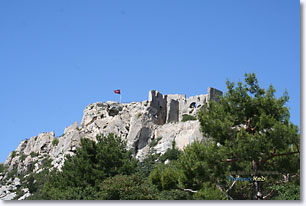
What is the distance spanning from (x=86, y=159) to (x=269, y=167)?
13851mm

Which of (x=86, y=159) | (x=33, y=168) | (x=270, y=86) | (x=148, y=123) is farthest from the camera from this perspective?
(x=33, y=168)

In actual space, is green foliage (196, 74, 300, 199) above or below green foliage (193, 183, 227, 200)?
above

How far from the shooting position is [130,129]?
46.6 meters

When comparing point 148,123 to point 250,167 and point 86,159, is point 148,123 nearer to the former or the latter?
point 86,159

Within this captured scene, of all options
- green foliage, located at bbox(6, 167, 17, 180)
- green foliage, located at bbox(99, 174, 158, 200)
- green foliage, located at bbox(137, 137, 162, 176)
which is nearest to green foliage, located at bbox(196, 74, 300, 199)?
green foliage, located at bbox(99, 174, 158, 200)

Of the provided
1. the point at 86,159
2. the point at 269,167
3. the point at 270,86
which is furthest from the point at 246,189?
the point at 86,159

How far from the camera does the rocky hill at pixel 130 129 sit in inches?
1757

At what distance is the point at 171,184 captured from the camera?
19812 millimetres

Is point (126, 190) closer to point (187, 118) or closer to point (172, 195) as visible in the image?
point (172, 195)

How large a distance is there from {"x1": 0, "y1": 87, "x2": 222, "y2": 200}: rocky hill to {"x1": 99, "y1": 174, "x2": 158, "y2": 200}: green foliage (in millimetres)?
18006

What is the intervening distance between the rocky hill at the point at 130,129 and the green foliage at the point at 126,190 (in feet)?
59.1

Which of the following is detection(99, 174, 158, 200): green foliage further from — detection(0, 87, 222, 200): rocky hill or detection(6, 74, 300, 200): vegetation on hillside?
detection(0, 87, 222, 200): rocky hill

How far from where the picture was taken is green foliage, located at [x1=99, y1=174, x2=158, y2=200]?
829 inches

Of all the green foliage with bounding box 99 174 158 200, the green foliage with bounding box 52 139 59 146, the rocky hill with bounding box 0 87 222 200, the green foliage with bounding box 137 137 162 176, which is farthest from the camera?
the green foliage with bounding box 52 139 59 146
